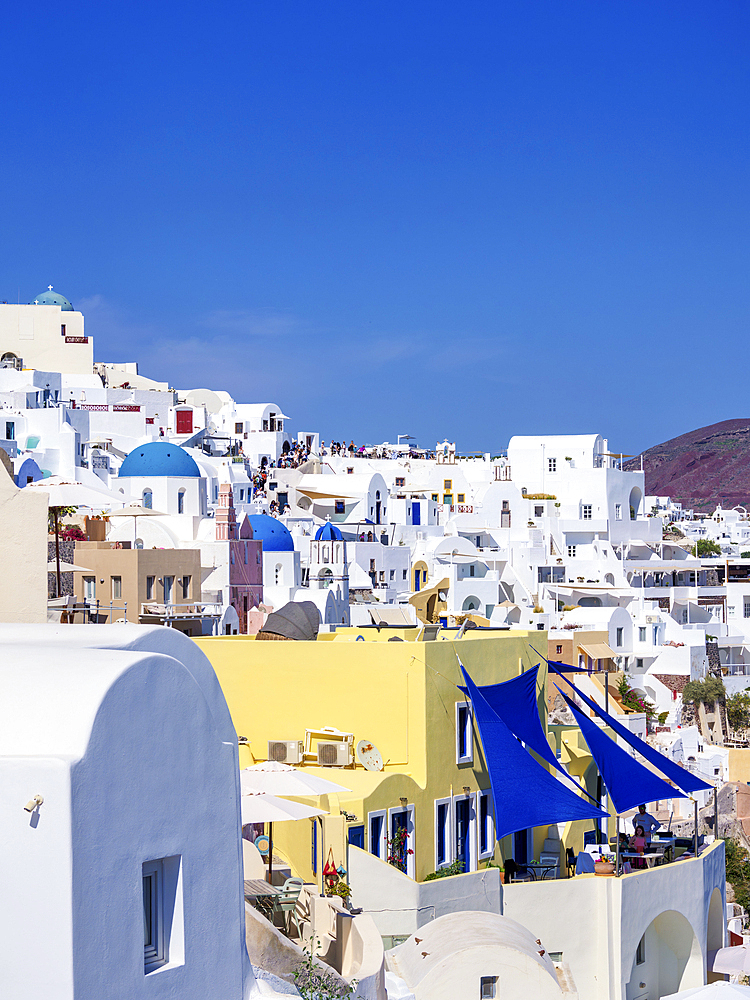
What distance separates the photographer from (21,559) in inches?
425

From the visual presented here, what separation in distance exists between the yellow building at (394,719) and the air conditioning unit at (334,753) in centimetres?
14

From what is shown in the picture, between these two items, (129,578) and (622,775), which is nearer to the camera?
(622,775)

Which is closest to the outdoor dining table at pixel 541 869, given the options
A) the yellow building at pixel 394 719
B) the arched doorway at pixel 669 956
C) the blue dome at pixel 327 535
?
the yellow building at pixel 394 719

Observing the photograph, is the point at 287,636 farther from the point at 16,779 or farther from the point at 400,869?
the point at 16,779

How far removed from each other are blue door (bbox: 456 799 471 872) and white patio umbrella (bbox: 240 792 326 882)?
5656 mm

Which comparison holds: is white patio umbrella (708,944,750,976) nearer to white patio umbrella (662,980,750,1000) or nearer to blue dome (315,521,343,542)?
white patio umbrella (662,980,750,1000)

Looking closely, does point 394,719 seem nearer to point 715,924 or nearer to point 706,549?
point 715,924

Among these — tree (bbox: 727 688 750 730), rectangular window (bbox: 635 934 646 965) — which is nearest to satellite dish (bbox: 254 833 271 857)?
rectangular window (bbox: 635 934 646 965)

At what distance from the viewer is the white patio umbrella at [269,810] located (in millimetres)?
13430

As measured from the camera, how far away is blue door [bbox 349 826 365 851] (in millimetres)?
17016

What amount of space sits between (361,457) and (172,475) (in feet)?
122

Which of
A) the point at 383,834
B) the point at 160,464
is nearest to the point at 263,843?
the point at 383,834

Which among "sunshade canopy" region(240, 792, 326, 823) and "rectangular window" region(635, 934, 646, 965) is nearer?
"sunshade canopy" region(240, 792, 326, 823)

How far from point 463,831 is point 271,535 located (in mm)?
30716
